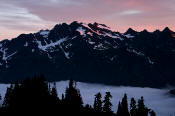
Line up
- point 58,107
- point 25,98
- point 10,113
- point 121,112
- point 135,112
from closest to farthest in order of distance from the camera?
1. point 25,98
2. point 10,113
3. point 58,107
4. point 121,112
5. point 135,112

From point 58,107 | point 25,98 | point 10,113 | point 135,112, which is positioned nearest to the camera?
point 25,98

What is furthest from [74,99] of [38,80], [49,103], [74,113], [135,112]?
[135,112]

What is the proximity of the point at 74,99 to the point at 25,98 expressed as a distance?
2055cm

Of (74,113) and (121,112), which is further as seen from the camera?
(121,112)

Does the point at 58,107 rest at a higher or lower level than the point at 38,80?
lower

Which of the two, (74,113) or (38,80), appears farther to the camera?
(74,113)

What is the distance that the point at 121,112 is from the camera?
10356 cm

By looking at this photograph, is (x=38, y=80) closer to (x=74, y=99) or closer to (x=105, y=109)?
(x=74, y=99)

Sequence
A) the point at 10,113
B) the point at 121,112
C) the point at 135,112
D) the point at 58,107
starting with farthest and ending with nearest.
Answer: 1. the point at 135,112
2. the point at 121,112
3. the point at 58,107
4. the point at 10,113

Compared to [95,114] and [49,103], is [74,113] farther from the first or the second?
[95,114]

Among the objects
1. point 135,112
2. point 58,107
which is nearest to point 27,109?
point 58,107

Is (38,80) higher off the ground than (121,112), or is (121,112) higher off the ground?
(38,80)

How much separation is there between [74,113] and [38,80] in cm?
2000

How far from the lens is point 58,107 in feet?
266
